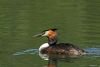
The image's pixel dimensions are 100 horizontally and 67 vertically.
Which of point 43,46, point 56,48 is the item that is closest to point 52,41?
point 43,46

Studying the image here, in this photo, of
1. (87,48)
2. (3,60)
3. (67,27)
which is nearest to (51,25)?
Answer: (67,27)

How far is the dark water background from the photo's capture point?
21.2 meters

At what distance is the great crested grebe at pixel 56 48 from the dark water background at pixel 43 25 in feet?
1.56

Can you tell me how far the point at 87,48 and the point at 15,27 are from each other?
524 cm

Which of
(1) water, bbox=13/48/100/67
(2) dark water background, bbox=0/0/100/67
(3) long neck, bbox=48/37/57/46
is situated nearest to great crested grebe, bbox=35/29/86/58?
(3) long neck, bbox=48/37/57/46

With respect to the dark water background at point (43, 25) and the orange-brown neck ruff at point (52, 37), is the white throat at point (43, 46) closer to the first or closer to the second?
the orange-brown neck ruff at point (52, 37)

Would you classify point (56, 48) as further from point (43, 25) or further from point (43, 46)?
point (43, 25)

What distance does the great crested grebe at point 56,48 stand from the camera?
2244 centimetres

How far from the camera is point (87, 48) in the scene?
22.8 meters

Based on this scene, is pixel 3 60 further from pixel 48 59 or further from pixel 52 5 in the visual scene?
pixel 52 5

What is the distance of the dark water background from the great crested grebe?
1.56 feet

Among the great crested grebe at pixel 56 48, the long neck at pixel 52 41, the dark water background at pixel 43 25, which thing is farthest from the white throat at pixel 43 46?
the dark water background at pixel 43 25

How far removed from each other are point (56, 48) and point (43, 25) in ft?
17.6

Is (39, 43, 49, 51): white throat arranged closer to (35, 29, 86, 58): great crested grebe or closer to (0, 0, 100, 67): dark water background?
(35, 29, 86, 58): great crested grebe
